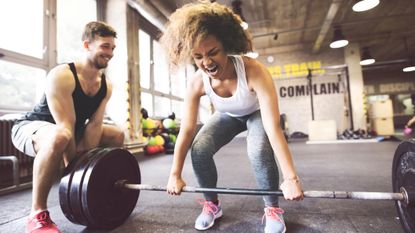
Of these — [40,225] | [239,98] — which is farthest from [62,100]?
[239,98]

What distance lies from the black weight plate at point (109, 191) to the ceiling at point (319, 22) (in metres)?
3.49

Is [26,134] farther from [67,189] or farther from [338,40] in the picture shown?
[338,40]

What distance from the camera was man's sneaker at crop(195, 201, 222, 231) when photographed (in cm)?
120

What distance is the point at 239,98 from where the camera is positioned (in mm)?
1184

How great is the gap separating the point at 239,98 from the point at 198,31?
1.20 feet

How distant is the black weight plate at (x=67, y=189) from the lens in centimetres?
113

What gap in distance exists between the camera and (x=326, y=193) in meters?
0.96

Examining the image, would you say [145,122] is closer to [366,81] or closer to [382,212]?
[382,212]

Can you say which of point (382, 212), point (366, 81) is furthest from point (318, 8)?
point (366, 81)

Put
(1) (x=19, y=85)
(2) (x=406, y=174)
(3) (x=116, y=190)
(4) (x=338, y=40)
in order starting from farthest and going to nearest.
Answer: (4) (x=338, y=40)
(1) (x=19, y=85)
(3) (x=116, y=190)
(2) (x=406, y=174)

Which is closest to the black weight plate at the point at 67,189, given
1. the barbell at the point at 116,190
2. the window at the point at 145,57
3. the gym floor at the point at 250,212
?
the barbell at the point at 116,190

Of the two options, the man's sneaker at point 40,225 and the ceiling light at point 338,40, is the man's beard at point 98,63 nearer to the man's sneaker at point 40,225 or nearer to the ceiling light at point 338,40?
the man's sneaker at point 40,225

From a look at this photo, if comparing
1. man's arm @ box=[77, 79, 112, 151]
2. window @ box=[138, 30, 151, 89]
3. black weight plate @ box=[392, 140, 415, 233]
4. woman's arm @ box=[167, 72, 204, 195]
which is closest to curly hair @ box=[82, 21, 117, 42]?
man's arm @ box=[77, 79, 112, 151]

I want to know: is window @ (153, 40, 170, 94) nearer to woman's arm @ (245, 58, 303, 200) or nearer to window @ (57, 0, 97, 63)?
window @ (57, 0, 97, 63)
